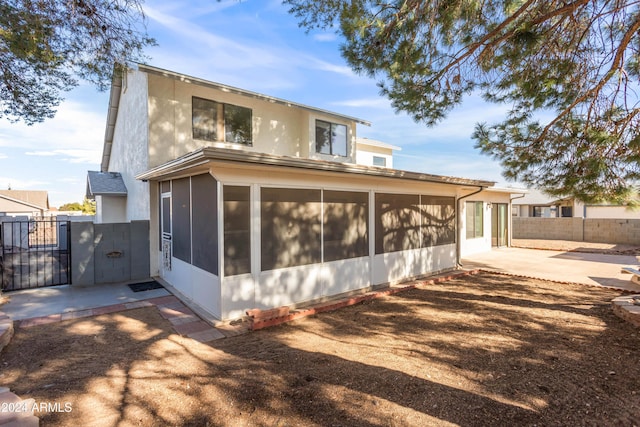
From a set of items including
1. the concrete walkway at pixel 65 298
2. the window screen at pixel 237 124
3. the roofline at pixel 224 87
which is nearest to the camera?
the concrete walkway at pixel 65 298

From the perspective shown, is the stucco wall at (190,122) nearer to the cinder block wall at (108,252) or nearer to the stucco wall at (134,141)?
the stucco wall at (134,141)

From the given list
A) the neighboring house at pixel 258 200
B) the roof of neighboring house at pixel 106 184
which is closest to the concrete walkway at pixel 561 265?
the neighboring house at pixel 258 200

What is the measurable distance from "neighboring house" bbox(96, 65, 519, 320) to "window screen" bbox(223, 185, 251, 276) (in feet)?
0.06

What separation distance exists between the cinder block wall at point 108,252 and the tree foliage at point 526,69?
651cm

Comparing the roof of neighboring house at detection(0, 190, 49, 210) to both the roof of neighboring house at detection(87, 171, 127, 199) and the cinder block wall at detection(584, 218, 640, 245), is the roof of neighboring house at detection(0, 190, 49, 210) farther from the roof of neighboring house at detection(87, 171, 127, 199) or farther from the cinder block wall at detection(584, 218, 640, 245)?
the cinder block wall at detection(584, 218, 640, 245)

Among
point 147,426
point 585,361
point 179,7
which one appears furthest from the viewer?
point 179,7

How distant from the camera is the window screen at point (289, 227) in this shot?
17.7ft

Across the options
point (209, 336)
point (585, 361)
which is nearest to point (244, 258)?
point (209, 336)

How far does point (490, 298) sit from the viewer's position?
6605mm

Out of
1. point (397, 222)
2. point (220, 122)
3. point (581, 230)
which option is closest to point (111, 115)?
point (220, 122)

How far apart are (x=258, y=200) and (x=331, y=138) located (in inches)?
276

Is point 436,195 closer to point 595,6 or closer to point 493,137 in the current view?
point 493,137

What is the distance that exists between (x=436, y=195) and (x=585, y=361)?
218 inches

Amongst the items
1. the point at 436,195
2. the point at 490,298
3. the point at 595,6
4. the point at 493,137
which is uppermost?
the point at 595,6
